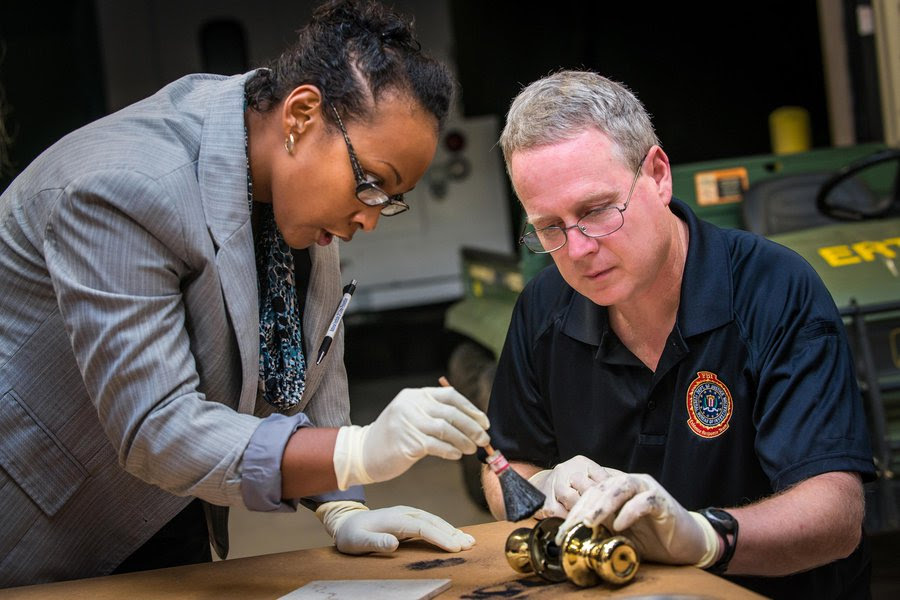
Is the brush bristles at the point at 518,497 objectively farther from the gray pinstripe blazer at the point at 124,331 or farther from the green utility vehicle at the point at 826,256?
the green utility vehicle at the point at 826,256

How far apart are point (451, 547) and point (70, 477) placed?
2.02ft

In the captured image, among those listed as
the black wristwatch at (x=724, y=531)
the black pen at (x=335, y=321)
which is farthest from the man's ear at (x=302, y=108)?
the black wristwatch at (x=724, y=531)

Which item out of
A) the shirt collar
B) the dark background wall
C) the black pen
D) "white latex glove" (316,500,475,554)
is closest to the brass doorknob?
"white latex glove" (316,500,475,554)

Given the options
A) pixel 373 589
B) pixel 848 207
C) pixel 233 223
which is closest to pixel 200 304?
pixel 233 223

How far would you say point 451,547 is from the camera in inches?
67.9

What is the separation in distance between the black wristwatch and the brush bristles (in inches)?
9.2

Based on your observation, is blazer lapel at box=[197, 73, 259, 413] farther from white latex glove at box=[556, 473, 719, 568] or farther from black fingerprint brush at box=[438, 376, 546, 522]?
white latex glove at box=[556, 473, 719, 568]

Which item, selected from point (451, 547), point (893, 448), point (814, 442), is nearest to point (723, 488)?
point (814, 442)

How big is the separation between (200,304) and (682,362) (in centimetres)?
79

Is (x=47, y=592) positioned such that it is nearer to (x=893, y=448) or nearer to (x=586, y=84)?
(x=586, y=84)

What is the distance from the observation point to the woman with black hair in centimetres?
153

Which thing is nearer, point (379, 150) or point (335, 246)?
point (379, 150)

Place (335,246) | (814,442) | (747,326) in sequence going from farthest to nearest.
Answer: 1. (335,246)
2. (747,326)
3. (814,442)

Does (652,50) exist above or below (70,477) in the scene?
above
